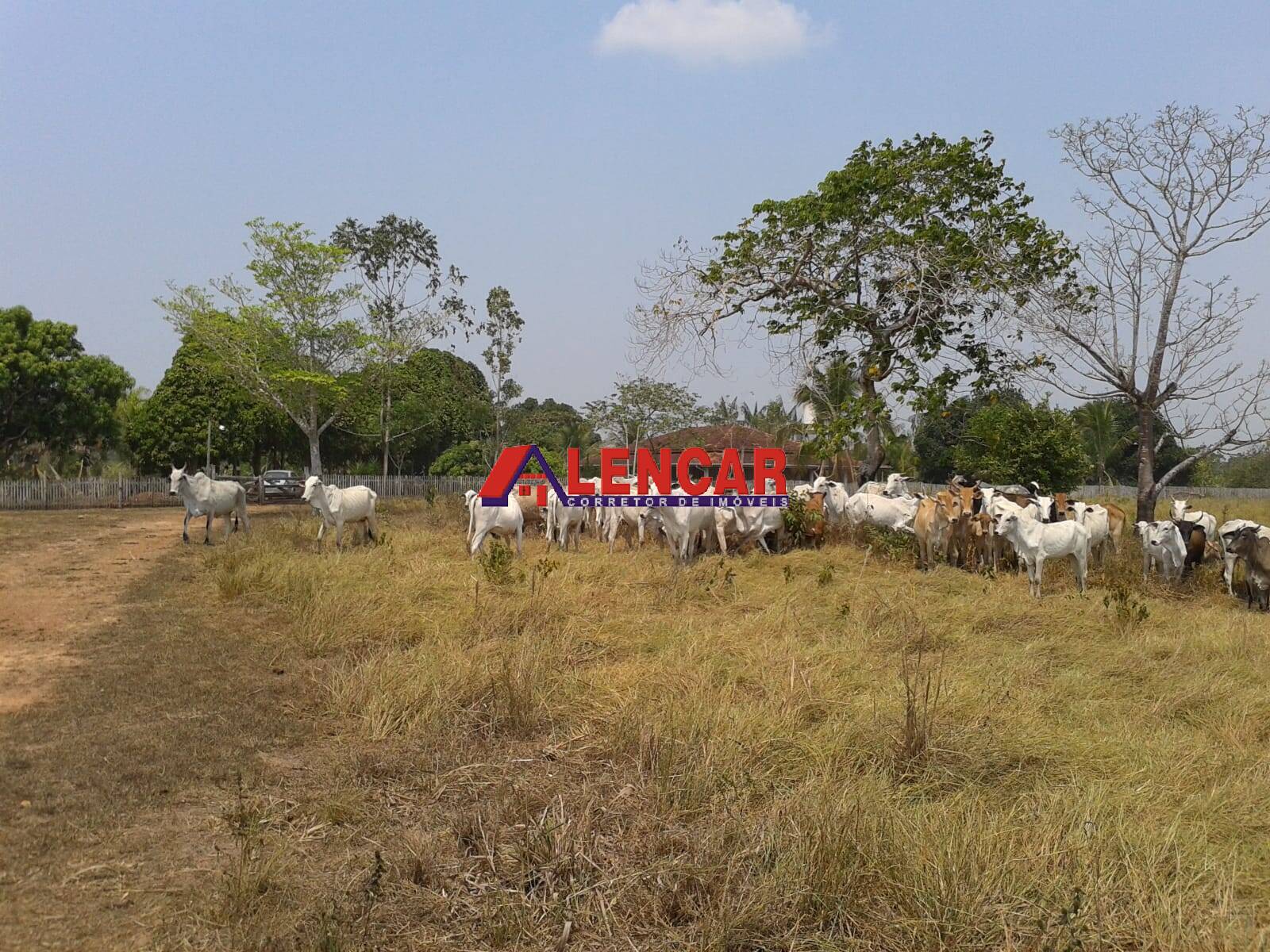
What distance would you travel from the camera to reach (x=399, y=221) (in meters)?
35.7

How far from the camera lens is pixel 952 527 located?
43.2ft

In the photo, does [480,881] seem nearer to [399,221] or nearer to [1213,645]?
[1213,645]

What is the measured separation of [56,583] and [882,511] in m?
11.7

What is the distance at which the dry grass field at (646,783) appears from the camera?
3.48 metres

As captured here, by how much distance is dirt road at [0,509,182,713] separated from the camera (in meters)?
7.21

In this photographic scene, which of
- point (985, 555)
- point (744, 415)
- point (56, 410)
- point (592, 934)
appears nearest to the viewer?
point (592, 934)

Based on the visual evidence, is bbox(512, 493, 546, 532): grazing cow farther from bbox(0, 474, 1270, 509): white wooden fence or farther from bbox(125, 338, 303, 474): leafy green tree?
bbox(125, 338, 303, 474): leafy green tree

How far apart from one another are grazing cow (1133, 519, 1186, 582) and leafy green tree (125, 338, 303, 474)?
1128 inches

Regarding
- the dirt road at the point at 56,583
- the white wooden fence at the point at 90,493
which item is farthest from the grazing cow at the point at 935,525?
the white wooden fence at the point at 90,493

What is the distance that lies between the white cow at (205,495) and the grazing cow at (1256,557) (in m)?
14.9

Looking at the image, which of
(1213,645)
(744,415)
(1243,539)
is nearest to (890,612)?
(1213,645)

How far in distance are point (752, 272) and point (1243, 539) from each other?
297 inches

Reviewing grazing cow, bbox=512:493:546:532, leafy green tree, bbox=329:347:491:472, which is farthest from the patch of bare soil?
leafy green tree, bbox=329:347:491:472

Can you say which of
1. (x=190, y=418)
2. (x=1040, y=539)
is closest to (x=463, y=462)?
(x=190, y=418)
